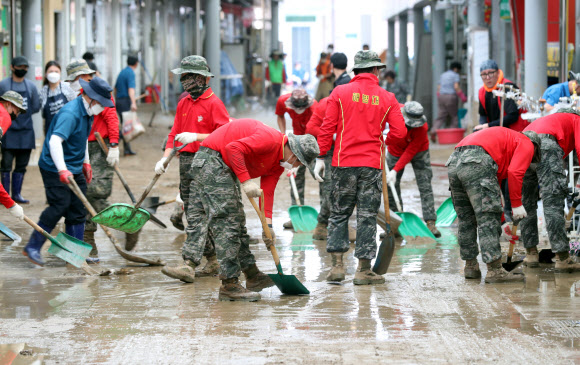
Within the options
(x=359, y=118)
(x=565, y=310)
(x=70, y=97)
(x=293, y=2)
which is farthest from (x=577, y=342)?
(x=293, y=2)

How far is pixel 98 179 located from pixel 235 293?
302 cm

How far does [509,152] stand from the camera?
7203 millimetres

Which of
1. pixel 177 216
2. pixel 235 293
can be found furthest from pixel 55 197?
pixel 235 293

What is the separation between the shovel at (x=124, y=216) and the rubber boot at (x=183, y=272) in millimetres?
816

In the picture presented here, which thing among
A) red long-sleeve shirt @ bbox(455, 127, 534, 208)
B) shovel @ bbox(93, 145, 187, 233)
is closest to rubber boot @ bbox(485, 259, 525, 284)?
red long-sleeve shirt @ bbox(455, 127, 534, 208)

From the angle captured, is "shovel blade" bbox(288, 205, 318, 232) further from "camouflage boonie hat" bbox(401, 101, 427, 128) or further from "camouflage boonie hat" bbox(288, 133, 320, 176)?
"camouflage boonie hat" bbox(288, 133, 320, 176)

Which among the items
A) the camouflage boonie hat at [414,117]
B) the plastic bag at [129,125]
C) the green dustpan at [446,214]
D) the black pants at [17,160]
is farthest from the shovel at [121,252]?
the plastic bag at [129,125]

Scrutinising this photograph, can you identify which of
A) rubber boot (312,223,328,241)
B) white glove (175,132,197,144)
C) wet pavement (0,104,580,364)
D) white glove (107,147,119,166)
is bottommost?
wet pavement (0,104,580,364)

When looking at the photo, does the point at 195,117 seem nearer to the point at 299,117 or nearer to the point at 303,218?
the point at 299,117

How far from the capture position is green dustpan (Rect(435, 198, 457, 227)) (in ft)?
34.9

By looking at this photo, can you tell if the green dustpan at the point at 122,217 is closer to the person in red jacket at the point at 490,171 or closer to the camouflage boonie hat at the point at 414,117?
the person in red jacket at the point at 490,171

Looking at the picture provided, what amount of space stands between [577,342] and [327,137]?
2817 mm

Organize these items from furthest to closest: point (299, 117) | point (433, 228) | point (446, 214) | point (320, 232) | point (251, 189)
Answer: point (446, 214) < point (299, 117) < point (433, 228) < point (320, 232) < point (251, 189)

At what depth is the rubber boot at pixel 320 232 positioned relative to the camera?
9734 millimetres
